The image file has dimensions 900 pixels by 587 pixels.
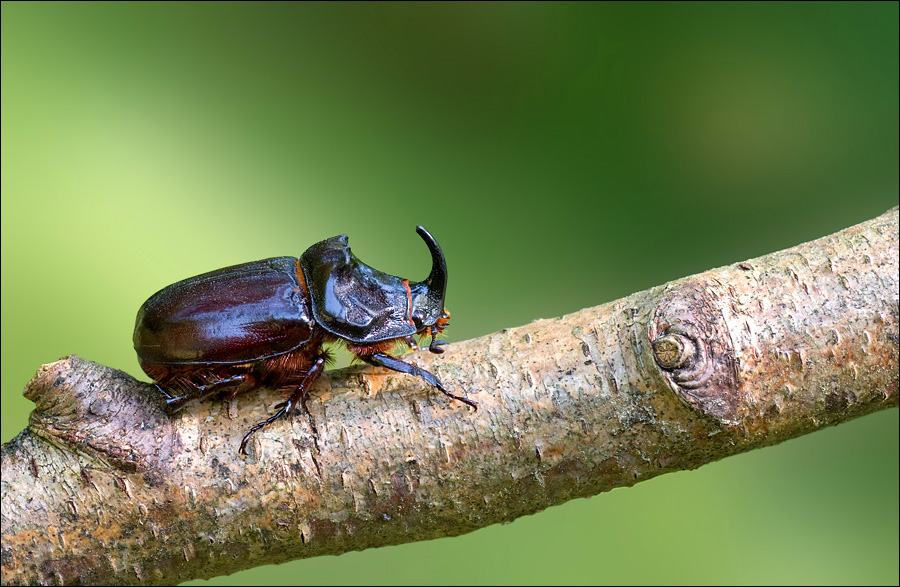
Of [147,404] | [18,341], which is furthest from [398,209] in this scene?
[147,404]

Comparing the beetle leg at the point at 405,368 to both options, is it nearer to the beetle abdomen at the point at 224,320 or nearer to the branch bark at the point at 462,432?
the branch bark at the point at 462,432

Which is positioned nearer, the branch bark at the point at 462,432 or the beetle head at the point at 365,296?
the branch bark at the point at 462,432

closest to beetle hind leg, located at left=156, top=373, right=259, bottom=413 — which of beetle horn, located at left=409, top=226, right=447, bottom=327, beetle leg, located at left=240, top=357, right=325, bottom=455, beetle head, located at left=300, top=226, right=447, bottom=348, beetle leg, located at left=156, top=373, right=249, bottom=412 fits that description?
beetle leg, located at left=156, top=373, right=249, bottom=412

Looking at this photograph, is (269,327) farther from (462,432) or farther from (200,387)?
(462,432)

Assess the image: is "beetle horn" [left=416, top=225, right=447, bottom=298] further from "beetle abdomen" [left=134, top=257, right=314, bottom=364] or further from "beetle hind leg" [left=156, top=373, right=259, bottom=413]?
"beetle hind leg" [left=156, top=373, right=259, bottom=413]

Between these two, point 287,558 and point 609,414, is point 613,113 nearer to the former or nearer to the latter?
point 609,414

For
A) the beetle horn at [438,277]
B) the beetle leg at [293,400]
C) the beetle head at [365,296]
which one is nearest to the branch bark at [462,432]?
the beetle leg at [293,400]

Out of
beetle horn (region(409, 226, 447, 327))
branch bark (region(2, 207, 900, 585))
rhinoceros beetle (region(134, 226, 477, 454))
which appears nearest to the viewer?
branch bark (region(2, 207, 900, 585))
